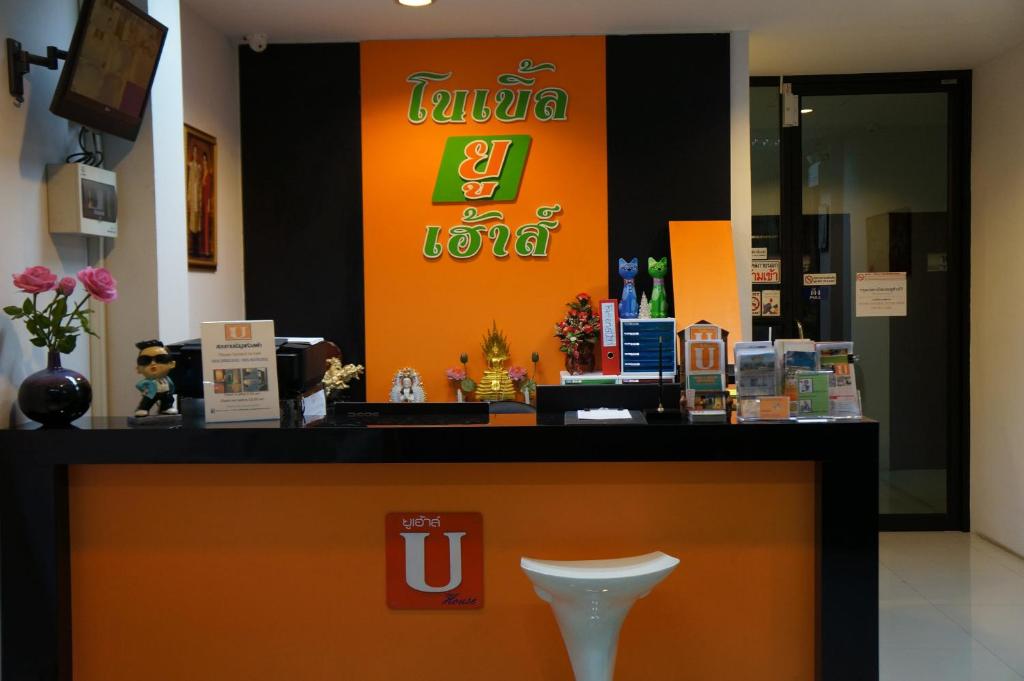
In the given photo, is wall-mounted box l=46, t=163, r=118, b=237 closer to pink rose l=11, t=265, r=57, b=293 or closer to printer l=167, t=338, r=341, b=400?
pink rose l=11, t=265, r=57, b=293

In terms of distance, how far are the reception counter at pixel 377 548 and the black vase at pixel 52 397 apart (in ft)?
0.23

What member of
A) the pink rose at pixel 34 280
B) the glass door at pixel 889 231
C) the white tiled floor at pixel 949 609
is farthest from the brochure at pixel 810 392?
the glass door at pixel 889 231

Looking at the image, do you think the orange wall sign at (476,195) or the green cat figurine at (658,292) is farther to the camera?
the orange wall sign at (476,195)

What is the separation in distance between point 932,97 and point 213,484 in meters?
5.42

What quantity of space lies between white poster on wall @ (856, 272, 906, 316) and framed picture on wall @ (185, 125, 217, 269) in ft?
13.7

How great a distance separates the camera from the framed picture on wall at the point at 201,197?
4.62 meters

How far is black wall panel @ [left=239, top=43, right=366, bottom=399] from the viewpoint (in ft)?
17.4

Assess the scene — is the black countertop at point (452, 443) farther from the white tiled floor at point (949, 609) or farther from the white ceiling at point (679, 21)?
the white ceiling at point (679, 21)

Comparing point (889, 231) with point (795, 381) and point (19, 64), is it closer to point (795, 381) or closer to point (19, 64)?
point (795, 381)

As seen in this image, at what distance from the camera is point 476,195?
5.22 metres

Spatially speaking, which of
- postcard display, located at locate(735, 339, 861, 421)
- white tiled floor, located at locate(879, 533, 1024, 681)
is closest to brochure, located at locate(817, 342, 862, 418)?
postcard display, located at locate(735, 339, 861, 421)

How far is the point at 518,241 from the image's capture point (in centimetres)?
524

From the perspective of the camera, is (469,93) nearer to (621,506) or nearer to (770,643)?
(621,506)

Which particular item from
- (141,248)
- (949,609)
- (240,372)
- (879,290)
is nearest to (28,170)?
(141,248)
